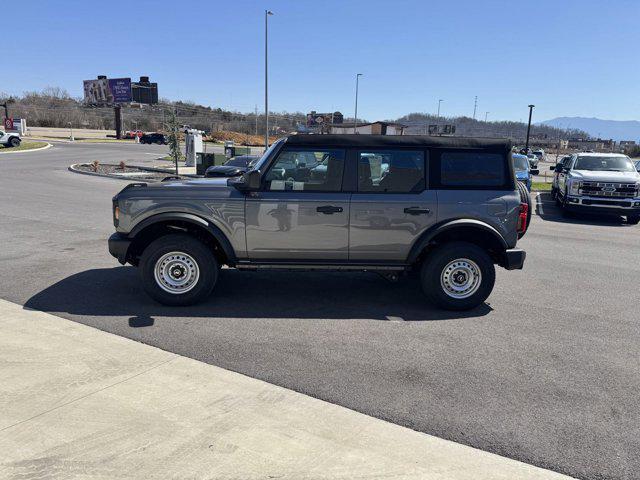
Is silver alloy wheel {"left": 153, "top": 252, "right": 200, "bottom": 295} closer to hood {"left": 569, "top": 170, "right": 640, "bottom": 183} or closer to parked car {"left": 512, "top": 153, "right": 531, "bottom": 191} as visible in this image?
hood {"left": 569, "top": 170, "right": 640, "bottom": 183}

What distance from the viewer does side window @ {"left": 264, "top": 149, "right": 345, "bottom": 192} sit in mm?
5582

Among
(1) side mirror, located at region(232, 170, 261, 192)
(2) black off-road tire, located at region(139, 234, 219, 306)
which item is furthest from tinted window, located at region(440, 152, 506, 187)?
(2) black off-road tire, located at region(139, 234, 219, 306)

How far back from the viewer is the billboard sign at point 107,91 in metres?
Result: 69.2

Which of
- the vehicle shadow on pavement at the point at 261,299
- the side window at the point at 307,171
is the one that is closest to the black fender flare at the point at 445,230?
the vehicle shadow on pavement at the point at 261,299

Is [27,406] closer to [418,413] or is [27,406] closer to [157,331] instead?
[157,331]

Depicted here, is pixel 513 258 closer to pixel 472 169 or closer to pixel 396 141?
pixel 472 169

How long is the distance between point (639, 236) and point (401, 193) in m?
9.35

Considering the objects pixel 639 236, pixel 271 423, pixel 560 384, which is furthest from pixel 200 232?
pixel 639 236

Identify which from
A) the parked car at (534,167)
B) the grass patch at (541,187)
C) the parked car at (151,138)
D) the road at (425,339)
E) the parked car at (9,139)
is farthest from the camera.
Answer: the parked car at (151,138)

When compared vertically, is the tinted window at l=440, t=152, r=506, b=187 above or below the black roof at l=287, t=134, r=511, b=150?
below

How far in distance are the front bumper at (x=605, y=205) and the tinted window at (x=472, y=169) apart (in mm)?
9963

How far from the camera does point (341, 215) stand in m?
5.59

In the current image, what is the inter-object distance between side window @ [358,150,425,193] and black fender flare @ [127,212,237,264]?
1.65 meters

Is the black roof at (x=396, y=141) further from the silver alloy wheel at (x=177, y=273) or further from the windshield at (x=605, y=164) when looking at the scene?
the windshield at (x=605, y=164)
